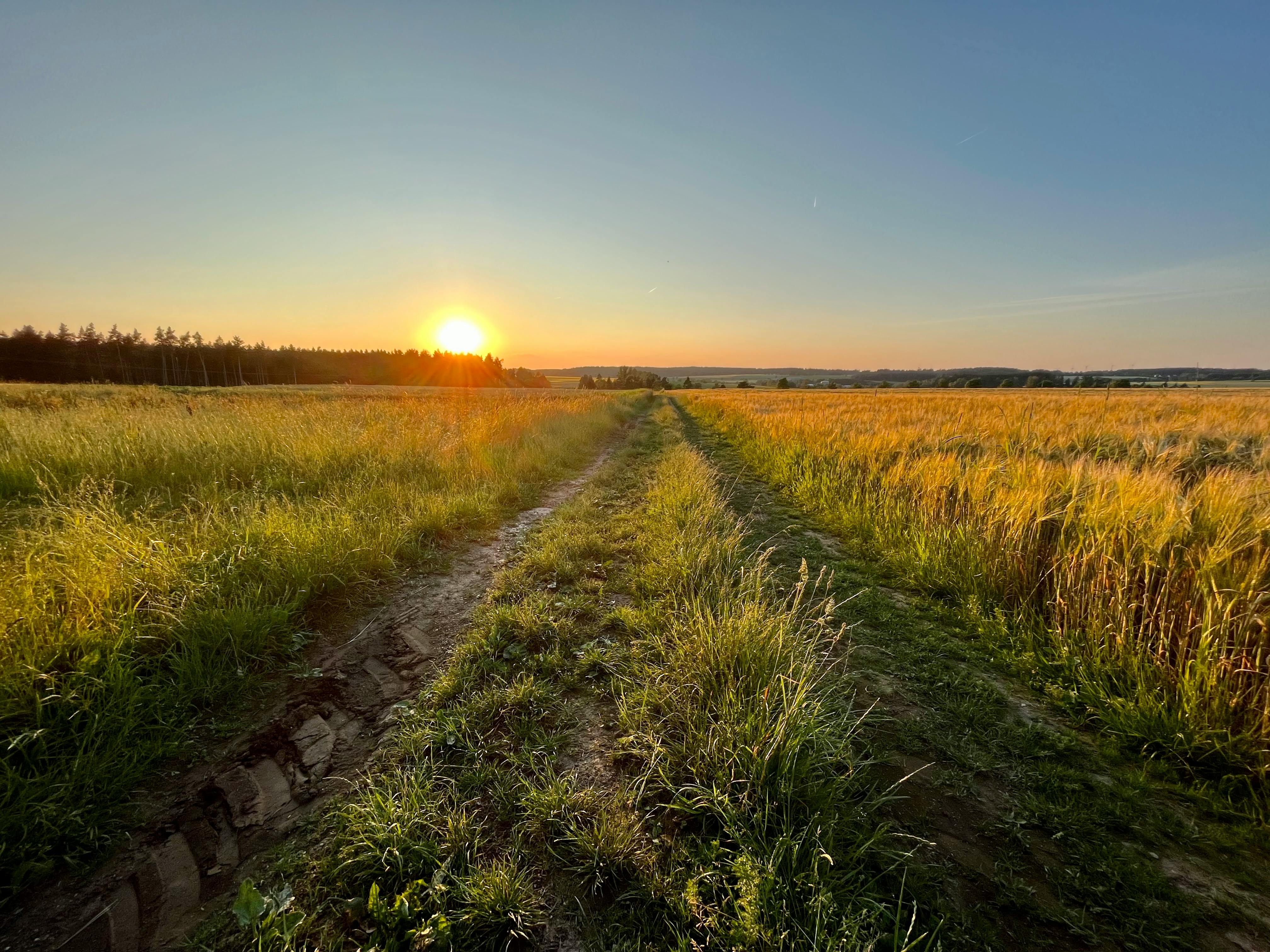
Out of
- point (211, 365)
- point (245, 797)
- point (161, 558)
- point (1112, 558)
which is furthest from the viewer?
point (211, 365)

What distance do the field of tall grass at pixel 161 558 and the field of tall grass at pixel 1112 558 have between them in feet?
18.9

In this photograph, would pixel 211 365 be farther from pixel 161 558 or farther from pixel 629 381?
pixel 161 558

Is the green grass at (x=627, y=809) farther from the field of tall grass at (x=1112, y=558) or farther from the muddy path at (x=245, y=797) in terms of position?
the field of tall grass at (x=1112, y=558)

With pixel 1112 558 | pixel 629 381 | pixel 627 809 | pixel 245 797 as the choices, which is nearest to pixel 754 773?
pixel 627 809

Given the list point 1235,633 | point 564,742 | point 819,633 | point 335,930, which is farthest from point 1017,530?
point 335,930

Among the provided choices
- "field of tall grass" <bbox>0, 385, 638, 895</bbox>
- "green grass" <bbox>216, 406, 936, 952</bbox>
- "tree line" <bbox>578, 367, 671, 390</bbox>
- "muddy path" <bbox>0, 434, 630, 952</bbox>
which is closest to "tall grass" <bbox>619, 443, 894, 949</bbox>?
"green grass" <bbox>216, 406, 936, 952</bbox>

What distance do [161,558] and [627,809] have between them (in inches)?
166

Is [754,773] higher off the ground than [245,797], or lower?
higher

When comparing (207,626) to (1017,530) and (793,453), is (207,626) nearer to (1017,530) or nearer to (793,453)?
(1017,530)

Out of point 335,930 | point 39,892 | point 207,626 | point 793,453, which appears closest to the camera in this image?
point 335,930

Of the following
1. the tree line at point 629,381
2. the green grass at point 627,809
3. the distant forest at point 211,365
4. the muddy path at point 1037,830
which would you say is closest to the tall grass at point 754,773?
the green grass at point 627,809

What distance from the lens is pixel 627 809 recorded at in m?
2.32

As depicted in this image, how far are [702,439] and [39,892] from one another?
56.8 ft

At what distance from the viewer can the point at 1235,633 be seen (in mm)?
2781
